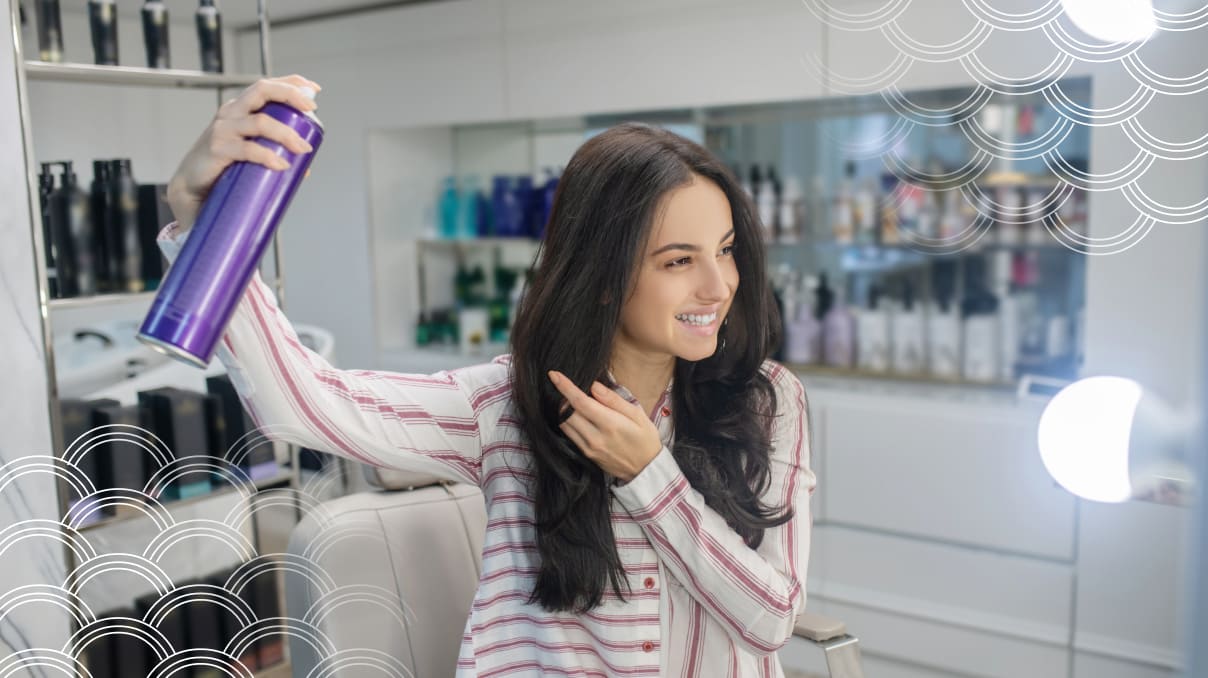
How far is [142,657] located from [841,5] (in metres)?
1.12

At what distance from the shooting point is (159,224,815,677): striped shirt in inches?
35.8

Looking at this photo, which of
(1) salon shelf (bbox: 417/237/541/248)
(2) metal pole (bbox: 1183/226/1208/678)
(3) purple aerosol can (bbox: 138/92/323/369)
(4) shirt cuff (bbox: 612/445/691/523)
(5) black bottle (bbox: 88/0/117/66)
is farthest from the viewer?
(1) salon shelf (bbox: 417/237/541/248)

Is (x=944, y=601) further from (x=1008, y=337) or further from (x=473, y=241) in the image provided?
(x=473, y=241)

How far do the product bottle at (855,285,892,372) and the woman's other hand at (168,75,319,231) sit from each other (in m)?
1.99

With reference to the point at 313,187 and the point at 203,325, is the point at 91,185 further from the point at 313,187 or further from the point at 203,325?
the point at 313,187

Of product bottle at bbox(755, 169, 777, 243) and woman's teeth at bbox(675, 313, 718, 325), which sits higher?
product bottle at bbox(755, 169, 777, 243)

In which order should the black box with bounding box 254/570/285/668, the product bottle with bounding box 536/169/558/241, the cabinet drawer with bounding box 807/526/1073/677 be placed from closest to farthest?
the black box with bounding box 254/570/285/668 < the cabinet drawer with bounding box 807/526/1073/677 < the product bottle with bounding box 536/169/558/241

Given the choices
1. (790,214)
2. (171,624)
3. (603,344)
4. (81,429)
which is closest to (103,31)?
(81,429)

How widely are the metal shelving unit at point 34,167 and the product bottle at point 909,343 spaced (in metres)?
1.43

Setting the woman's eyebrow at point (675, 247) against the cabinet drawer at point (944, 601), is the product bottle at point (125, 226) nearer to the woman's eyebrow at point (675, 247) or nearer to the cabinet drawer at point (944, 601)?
the woman's eyebrow at point (675, 247)

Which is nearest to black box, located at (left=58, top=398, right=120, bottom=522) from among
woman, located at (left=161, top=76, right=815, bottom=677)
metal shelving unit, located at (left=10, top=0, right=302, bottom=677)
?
metal shelving unit, located at (left=10, top=0, right=302, bottom=677)

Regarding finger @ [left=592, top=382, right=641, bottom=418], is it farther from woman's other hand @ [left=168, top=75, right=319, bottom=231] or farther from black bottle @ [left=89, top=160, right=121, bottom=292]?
black bottle @ [left=89, top=160, right=121, bottom=292]

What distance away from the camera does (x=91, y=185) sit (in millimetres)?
1347

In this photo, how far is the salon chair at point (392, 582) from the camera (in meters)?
1.20
